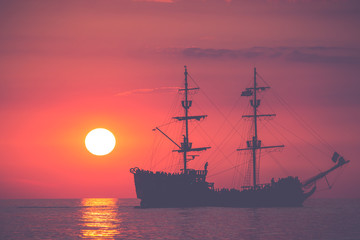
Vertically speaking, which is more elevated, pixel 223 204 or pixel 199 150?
pixel 199 150

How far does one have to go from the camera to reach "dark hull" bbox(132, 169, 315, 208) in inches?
3703

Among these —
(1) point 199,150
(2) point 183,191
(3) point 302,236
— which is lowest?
(3) point 302,236

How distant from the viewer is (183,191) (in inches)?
3780

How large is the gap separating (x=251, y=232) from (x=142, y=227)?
48.7 feet

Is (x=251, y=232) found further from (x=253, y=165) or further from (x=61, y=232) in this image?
(x=253, y=165)

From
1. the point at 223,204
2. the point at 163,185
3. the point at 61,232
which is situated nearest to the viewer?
the point at 61,232

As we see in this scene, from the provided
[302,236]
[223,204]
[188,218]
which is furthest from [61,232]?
[223,204]

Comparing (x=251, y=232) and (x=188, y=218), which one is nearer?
(x=251, y=232)

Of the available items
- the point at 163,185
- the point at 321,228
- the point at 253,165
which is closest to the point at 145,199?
the point at 163,185

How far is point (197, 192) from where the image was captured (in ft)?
321

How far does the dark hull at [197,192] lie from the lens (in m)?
94.1

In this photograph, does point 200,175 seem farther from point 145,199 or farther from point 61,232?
point 61,232

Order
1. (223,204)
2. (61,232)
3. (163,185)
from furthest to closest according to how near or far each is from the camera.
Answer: (223,204), (163,185), (61,232)

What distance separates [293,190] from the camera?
9656 centimetres
